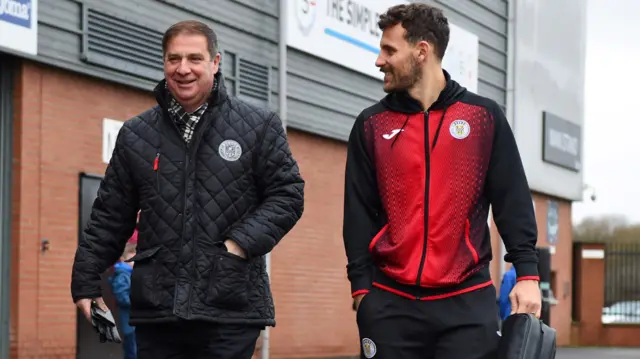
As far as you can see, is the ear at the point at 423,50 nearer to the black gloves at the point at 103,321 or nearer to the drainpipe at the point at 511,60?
the black gloves at the point at 103,321

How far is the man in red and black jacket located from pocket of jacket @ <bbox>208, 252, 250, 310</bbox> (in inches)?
17.2

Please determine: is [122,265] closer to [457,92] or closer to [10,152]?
[10,152]

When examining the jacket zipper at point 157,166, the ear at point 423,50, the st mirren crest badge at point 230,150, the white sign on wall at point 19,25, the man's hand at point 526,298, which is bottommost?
the man's hand at point 526,298

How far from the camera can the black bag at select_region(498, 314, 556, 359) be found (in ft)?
14.3

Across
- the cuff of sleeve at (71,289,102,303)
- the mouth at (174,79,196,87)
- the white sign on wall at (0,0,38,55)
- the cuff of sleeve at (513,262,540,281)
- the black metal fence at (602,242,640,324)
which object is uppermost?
the white sign on wall at (0,0,38,55)

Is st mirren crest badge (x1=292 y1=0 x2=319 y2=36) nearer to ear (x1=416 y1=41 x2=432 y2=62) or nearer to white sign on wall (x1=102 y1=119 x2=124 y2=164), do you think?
white sign on wall (x1=102 y1=119 x2=124 y2=164)

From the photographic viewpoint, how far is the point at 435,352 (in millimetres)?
4508

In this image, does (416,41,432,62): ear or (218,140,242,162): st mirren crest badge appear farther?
(218,140,242,162): st mirren crest badge

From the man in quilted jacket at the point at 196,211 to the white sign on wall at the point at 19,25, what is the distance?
7.45 meters

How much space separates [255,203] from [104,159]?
9346 millimetres

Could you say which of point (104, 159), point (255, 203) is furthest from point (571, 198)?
point (255, 203)

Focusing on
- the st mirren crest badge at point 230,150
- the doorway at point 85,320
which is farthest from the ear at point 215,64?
the doorway at point 85,320

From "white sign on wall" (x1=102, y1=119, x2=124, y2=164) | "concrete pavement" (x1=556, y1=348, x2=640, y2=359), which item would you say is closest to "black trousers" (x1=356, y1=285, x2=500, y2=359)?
"white sign on wall" (x1=102, y1=119, x2=124, y2=164)

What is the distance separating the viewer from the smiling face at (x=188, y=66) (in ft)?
15.9
